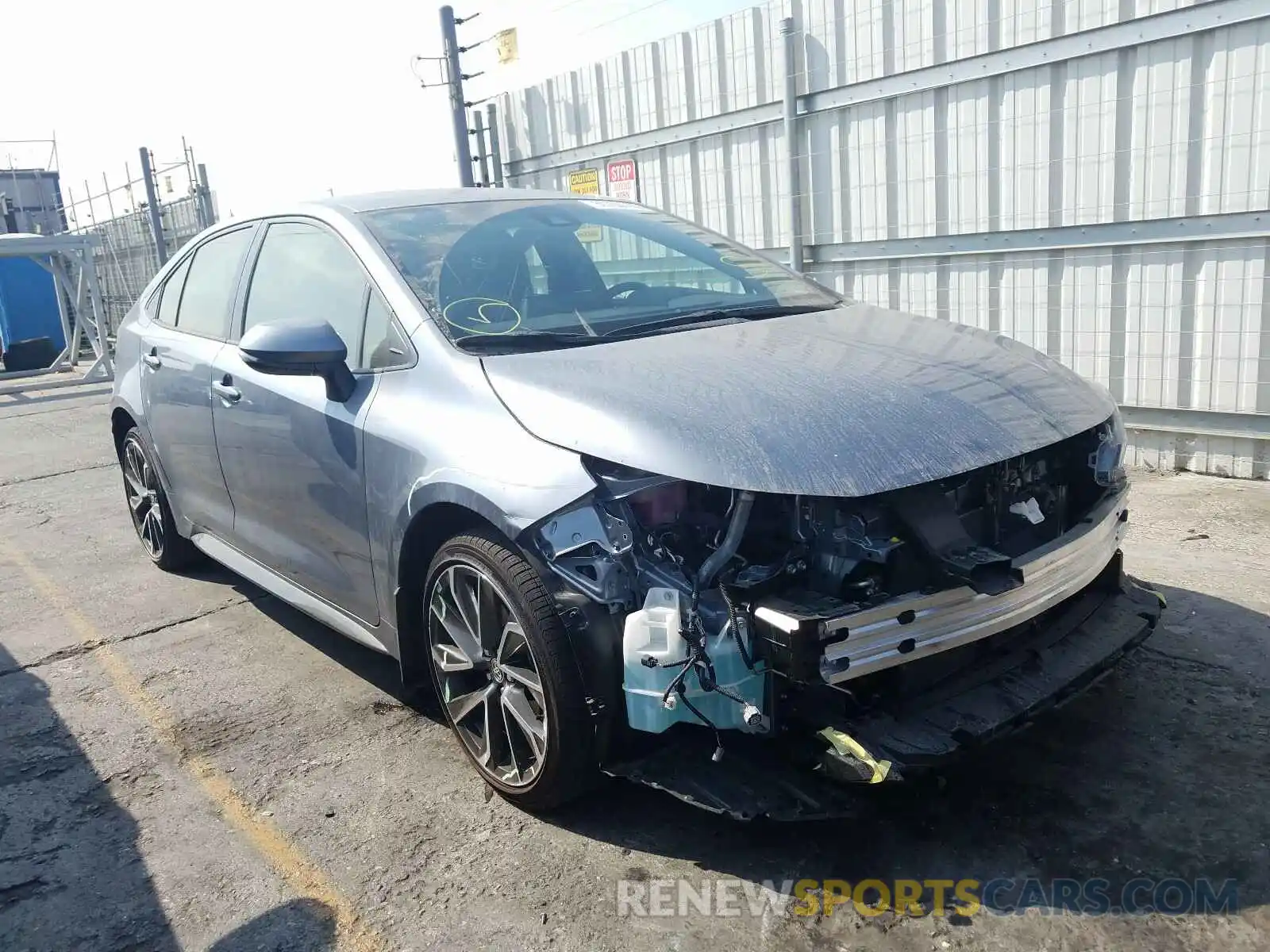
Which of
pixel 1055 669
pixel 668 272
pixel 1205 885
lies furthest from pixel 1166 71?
pixel 1205 885

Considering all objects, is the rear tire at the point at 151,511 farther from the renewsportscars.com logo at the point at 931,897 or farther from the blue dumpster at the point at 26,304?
the blue dumpster at the point at 26,304

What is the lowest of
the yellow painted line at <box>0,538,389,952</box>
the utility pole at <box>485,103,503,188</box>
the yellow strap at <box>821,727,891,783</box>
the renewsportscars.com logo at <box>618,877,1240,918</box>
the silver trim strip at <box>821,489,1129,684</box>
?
the renewsportscars.com logo at <box>618,877,1240,918</box>

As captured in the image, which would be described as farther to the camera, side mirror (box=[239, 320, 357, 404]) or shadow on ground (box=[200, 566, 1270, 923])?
side mirror (box=[239, 320, 357, 404])

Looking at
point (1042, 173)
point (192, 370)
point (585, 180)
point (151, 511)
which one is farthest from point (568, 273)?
point (585, 180)

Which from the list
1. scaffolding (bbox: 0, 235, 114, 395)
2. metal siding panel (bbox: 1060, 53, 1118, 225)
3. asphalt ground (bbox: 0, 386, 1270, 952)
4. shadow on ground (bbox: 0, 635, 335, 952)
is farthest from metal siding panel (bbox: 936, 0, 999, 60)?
scaffolding (bbox: 0, 235, 114, 395)

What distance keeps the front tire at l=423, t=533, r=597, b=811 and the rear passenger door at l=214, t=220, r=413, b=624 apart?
409 millimetres

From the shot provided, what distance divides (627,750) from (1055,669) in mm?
1180

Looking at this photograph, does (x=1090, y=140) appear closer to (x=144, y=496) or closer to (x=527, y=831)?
(x=527, y=831)

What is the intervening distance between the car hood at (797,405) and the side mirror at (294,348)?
2.00 ft

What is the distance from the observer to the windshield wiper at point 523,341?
3062 millimetres

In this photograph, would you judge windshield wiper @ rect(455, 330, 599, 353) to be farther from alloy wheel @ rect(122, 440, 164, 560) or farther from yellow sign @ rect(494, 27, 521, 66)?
yellow sign @ rect(494, 27, 521, 66)

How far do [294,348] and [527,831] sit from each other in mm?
1586

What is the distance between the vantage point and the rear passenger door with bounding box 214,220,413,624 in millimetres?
3291

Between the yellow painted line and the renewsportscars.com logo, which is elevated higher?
the yellow painted line
